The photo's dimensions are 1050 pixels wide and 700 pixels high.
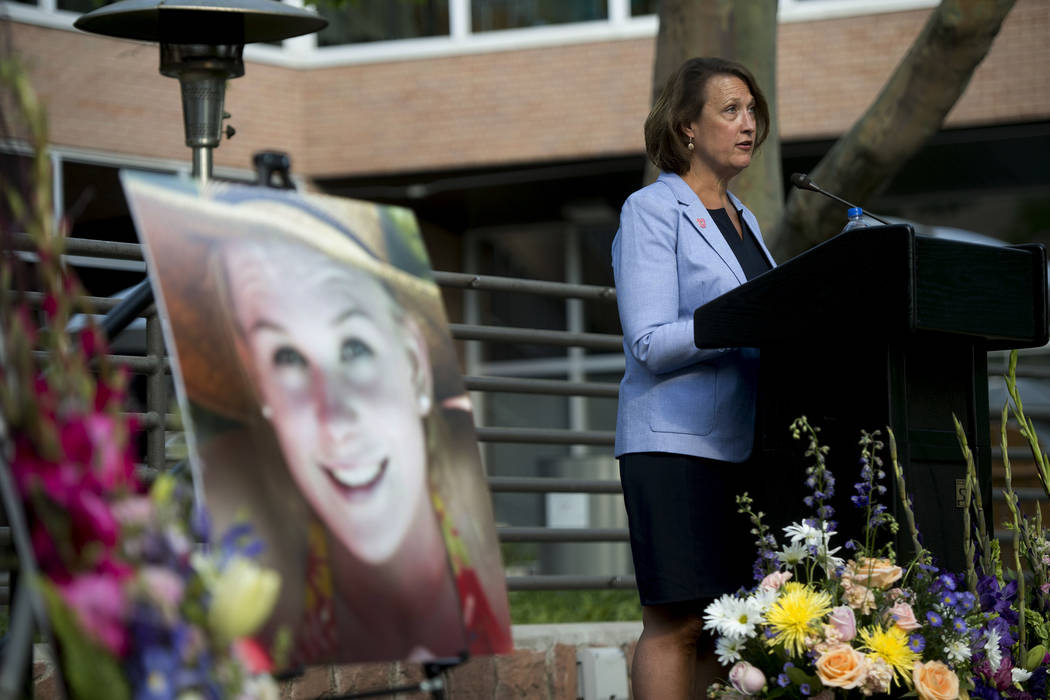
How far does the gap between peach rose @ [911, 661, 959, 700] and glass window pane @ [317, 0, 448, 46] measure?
13.2 meters

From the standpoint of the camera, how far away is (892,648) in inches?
112

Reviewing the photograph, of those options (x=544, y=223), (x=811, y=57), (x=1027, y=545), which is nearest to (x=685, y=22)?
(x=1027, y=545)

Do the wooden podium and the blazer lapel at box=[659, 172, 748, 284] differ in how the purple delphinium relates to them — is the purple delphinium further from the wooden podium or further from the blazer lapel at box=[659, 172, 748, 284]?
the blazer lapel at box=[659, 172, 748, 284]

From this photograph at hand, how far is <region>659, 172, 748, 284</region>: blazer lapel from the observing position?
3443 mm

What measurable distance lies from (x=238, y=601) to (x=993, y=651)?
76.9 inches

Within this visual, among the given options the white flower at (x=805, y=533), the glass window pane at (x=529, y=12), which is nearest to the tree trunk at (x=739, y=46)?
the white flower at (x=805, y=533)

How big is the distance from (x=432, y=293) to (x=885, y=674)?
1.15 metres

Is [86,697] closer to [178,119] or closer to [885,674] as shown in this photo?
[885,674]

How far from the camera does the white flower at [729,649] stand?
2957 millimetres

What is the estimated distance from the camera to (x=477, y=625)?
2404 millimetres

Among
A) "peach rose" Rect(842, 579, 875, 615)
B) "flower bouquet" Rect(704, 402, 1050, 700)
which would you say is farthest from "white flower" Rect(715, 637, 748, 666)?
"peach rose" Rect(842, 579, 875, 615)

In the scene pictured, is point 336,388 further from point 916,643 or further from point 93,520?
point 916,643

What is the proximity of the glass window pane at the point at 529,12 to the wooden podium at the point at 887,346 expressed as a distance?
12.1 metres

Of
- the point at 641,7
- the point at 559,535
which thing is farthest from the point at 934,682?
the point at 641,7
